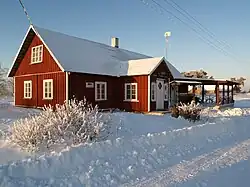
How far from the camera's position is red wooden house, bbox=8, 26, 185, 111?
18.1m

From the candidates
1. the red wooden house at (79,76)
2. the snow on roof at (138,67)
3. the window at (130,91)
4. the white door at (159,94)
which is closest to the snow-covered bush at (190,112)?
the red wooden house at (79,76)

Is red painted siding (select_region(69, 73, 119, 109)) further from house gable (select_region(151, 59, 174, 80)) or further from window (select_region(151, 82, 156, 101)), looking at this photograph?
house gable (select_region(151, 59, 174, 80))

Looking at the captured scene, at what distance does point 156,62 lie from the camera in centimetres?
2019

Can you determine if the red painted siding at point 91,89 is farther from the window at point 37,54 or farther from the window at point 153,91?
the window at point 37,54

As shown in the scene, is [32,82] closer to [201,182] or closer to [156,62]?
[156,62]

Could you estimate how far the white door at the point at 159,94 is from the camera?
20.5 metres

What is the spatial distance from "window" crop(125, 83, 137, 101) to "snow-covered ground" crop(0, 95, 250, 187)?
10.1m

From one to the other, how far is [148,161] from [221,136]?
5331 millimetres

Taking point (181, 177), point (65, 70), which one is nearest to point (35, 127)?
point (181, 177)

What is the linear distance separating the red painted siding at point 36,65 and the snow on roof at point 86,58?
674mm

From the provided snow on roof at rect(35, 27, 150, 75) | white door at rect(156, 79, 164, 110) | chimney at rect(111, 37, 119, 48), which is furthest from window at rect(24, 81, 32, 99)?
chimney at rect(111, 37, 119, 48)

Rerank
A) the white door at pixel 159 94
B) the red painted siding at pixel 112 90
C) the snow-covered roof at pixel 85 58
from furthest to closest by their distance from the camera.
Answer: the white door at pixel 159 94, the snow-covered roof at pixel 85 58, the red painted siding at pixel 112 90

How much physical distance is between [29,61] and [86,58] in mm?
4422

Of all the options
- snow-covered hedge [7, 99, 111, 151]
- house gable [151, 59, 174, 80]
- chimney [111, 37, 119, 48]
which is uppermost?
chimney [111, 37, 119, 48]
